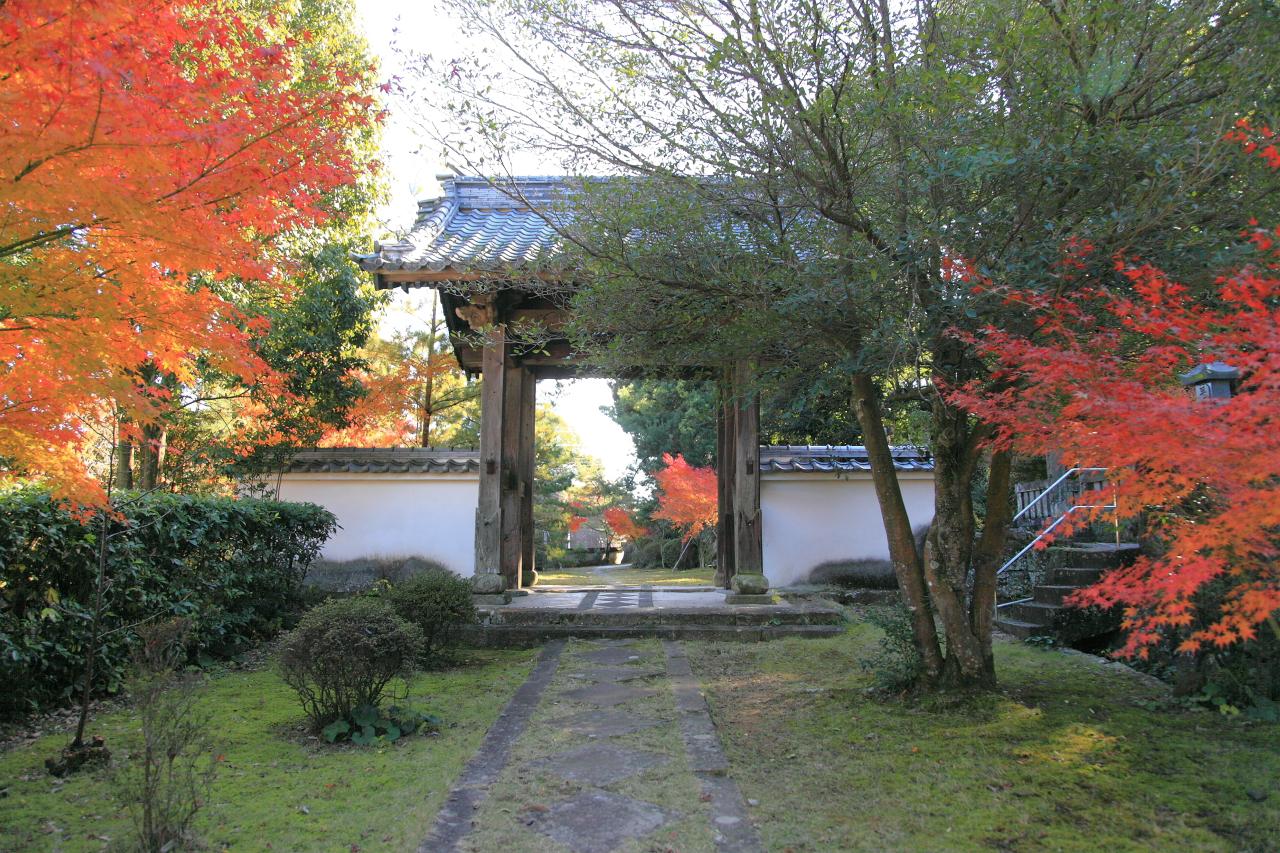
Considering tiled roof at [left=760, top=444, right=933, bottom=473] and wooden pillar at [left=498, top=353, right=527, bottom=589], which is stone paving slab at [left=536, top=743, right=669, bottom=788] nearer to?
wooden pillar at [left=498, top=353, right=527, bottom=589]

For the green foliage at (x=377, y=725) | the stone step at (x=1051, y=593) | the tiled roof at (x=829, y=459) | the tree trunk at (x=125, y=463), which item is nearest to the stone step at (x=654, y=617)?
the stone step at (x=1051, y=593)

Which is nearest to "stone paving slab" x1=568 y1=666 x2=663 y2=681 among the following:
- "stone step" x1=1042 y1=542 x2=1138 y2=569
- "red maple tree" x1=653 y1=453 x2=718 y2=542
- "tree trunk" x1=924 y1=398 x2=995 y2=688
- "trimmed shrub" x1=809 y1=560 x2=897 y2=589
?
"tree trunk" x1=924 y1=398 x2=995 y2=688

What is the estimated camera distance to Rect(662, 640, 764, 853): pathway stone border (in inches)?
120

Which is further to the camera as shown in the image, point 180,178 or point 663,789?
point 663,789

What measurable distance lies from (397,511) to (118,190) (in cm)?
790

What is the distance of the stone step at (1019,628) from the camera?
6.91m

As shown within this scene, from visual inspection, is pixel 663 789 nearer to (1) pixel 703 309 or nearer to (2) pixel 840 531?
(1) pixel 703 309

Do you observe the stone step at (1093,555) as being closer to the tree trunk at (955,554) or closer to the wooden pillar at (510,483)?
the tree trunk at (955,554)

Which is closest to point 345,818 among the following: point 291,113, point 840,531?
point 291,113

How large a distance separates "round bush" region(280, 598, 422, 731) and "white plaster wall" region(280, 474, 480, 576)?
18.6ft

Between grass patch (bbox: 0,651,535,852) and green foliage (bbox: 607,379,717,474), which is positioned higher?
green foliage (bbox: 607,379,717,474)

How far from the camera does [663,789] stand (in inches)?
142

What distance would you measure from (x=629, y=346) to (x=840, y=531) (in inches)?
242

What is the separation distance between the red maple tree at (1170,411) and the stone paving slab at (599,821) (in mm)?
2094
